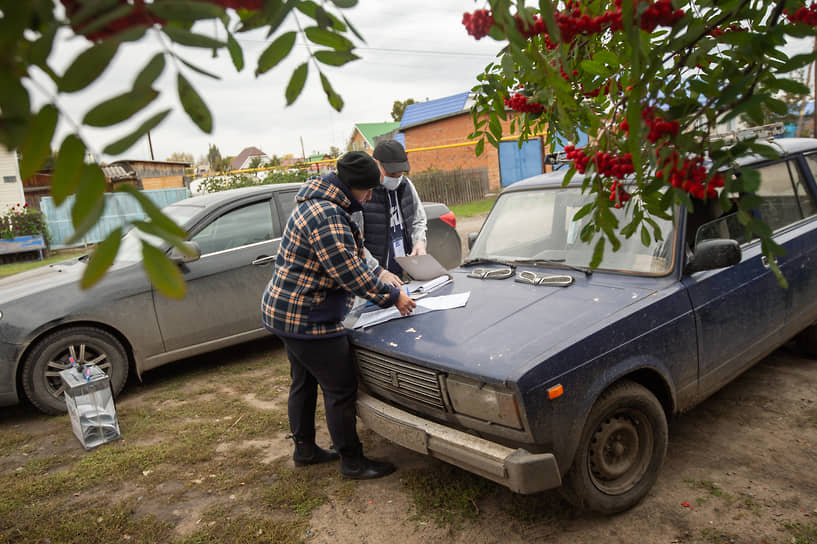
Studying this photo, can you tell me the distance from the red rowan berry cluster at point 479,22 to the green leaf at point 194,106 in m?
0.90

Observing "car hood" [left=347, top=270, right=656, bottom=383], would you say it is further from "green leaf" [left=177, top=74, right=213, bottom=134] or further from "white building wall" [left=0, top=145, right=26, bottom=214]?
"white building wall" [left=0, top=145, right=26, bottom=214]

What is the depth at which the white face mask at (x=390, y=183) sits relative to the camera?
4.37 m

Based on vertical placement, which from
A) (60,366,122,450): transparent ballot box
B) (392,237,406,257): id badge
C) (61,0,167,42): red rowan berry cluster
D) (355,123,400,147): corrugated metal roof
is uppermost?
(355,123,400,147): corrugated metal roof

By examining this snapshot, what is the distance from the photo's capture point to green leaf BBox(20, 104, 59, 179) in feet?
2.87

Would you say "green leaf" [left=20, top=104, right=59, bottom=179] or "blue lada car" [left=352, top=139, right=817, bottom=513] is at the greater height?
"green leaf" [left=20, top=104, right=59, bottom=179]

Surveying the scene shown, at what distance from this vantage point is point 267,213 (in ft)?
19.0

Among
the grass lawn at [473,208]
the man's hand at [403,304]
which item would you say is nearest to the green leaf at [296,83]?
the man's hand at [403,304]

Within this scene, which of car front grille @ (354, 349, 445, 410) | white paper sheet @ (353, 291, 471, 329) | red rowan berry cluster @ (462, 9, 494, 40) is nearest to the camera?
red rowan berry cluster @ (462, 9, 494, 40)

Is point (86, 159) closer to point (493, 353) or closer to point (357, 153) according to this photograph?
point (493, 353)

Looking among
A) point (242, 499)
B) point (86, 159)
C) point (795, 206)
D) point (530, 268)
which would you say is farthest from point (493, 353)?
point (795, 206)

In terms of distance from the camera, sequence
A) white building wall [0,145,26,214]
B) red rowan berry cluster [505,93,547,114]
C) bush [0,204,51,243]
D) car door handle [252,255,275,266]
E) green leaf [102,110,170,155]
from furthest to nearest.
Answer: white building wall [0,145,26,214] < bush [0,204,51,243] < car door handle [252,255,275,266] < red rowan berry cluster [505,93,547,114] < green leaf [102,110,170,155]

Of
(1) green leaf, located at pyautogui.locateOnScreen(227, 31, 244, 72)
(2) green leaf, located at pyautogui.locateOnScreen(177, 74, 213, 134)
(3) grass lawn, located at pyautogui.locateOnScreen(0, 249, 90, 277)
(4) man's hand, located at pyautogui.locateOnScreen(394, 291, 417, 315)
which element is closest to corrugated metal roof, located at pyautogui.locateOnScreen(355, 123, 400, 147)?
(3) grass lawn, located at pyautogui.locateOnScreen(0, 249, 90, 277)

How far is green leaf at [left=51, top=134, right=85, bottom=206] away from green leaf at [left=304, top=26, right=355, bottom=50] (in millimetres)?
597

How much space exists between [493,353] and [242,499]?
185 centimetres
